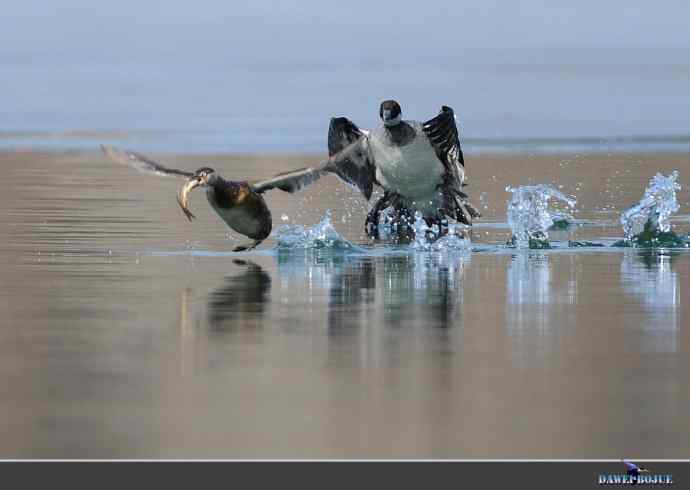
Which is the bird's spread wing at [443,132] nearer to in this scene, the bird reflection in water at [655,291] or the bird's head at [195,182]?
the bird reflection in water at [655,291]

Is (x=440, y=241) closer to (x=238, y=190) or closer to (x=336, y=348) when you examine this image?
(x=238, y=190)

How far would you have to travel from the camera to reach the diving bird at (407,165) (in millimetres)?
18672

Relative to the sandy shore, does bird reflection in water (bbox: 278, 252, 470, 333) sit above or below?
below

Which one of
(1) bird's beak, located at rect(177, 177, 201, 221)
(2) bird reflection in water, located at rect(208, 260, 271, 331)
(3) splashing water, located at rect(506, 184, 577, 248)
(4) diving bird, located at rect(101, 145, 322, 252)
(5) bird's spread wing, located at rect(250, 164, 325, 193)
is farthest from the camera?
(3) splashing water, located at rect(506, 184, 577, 248)

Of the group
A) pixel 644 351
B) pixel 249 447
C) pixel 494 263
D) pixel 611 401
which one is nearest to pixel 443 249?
pixel 494 263

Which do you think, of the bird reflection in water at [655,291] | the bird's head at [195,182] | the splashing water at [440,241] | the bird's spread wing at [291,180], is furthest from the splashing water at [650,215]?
the bird's head at [195,182]

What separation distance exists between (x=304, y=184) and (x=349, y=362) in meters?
6.09

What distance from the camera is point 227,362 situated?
32.1 ft

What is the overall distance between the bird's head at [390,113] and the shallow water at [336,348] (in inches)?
54.6

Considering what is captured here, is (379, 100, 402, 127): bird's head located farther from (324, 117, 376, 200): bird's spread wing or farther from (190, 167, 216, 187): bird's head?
(190, 167, 216, 187): bird's head

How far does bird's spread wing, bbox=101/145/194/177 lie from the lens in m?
15.2

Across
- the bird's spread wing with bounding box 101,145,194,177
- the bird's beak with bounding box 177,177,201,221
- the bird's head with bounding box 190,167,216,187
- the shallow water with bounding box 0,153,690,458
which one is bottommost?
the shallow water with bounding box 0,153,690,458

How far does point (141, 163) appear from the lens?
51.0 ft

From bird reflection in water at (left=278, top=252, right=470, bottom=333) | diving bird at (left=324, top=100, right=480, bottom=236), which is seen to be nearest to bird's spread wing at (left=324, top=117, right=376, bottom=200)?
diving bird at (left=324, top=100, right=480, bottom=236)
